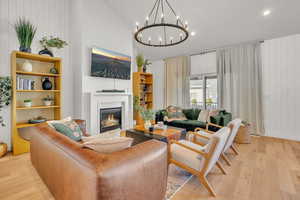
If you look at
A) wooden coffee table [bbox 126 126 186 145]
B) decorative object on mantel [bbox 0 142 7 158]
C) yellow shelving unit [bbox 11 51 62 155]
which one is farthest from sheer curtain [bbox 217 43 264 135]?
decorative object on mantel [bbox 0 142 7 158]

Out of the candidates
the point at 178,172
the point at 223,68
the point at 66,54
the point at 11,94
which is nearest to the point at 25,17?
the point at 66,54

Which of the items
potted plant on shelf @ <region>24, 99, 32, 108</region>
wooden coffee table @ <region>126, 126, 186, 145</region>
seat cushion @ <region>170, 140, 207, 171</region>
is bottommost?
seat cushion @ <region>170, 140, 207, 171</region>

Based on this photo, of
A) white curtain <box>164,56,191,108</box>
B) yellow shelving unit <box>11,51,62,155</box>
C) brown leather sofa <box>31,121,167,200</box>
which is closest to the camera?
brown leather sofa <box>31,121,167,200</box>

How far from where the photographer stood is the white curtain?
588cm

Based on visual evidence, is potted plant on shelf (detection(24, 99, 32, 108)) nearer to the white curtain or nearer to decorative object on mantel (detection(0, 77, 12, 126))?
decorative object on mantel (detection(0, 77, 12, 126))

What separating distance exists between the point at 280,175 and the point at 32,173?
12.4 feet

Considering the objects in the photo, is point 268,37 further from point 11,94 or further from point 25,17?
point 11,94

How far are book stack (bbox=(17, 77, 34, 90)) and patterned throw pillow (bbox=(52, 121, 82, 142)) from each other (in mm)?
1510

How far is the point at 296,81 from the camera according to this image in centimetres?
405

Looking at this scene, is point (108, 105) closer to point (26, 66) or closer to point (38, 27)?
point (26, 66)

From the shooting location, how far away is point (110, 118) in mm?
4336

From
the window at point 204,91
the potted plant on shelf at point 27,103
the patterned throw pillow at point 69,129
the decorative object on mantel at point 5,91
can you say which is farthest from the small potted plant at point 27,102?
the window at point 204,91

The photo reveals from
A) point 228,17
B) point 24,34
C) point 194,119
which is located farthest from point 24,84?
point 228,17

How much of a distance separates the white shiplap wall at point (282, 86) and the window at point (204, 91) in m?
1.45
